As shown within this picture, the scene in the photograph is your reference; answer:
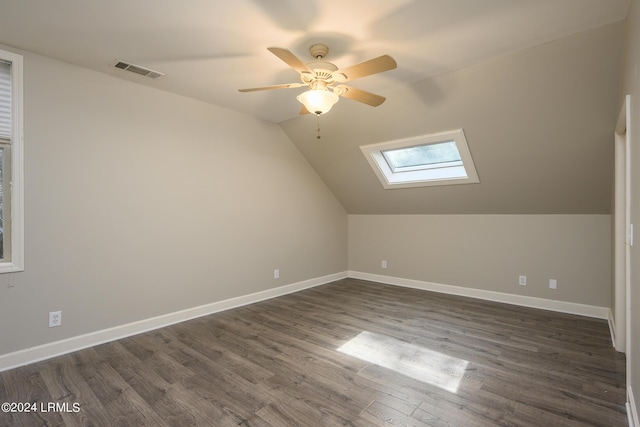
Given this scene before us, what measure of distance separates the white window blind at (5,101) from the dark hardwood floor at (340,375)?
1795mm

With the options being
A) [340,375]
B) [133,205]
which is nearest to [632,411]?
[340,375]

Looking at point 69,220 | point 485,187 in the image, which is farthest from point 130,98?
point 485,187

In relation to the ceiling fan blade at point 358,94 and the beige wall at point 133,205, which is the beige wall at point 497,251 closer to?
the beige wall at point 133,205

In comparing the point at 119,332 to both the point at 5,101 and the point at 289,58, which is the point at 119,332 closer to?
the point at 5,101

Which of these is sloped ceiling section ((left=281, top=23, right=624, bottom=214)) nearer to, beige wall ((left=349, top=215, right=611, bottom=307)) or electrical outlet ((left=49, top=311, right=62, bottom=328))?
beige wall ((left=349, top=215, right=611, bottom=307))

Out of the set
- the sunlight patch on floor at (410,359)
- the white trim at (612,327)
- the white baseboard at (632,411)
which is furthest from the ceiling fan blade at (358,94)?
the white trim at (612,327)

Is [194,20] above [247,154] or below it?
above

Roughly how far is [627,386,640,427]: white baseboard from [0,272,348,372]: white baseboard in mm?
3512

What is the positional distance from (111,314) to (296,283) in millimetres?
2417

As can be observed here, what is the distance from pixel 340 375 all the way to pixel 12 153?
2.98 m

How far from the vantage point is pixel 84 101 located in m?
2.83

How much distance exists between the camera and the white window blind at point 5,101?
245 cm

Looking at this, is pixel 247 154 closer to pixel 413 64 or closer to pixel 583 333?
pixel 413 64

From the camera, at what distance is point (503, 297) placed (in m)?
4.18
